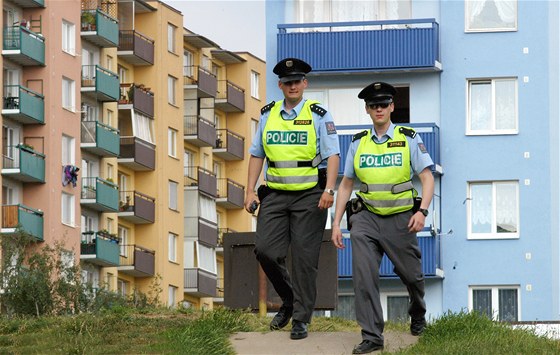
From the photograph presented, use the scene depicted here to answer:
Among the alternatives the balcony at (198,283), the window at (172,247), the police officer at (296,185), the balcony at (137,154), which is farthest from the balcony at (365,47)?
the balcony at (198,283)

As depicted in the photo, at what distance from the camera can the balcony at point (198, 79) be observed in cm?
9912

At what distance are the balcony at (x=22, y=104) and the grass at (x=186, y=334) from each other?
56.8 meters

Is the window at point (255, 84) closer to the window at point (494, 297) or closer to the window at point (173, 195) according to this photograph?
the window at point (173, 195)

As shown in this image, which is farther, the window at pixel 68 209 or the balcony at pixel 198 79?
the balcony at pixel 198 79

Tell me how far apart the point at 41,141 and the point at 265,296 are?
59389mm

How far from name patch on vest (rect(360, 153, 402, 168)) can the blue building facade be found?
36484mm

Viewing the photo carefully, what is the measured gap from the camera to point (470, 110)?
2237 inches

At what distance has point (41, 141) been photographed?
79.2 m

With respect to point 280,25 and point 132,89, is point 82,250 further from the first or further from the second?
point 280,25

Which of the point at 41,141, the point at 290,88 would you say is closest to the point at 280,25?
the point at 41,141

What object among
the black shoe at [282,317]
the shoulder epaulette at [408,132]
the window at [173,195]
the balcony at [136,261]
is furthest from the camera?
the window at [173,195]

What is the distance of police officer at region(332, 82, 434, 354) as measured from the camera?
60.0 feet

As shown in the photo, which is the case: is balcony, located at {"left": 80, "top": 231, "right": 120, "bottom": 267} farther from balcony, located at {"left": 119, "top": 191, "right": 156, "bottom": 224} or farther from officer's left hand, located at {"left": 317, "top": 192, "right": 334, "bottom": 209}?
officer's left hand, located at {"left": 317, "top": 192, "right": 334, "bottom": 209}

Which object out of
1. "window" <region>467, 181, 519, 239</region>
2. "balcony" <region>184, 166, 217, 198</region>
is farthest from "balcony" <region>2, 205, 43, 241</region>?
"window" <region>467, 181, 519, 239</region>
